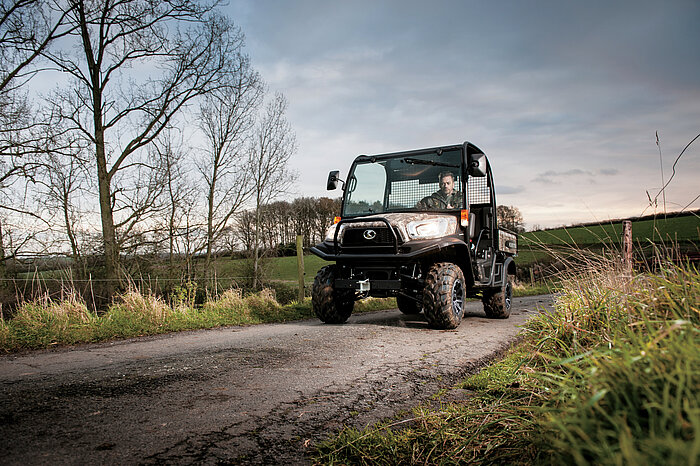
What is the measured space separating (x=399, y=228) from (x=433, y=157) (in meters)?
1.79

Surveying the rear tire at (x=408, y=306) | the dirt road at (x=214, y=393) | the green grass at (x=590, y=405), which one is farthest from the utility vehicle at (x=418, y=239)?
the green grass at (x=590, y=405)

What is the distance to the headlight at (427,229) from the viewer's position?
6465 mm

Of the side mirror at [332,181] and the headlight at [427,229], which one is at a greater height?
the side mirror at [332,181]

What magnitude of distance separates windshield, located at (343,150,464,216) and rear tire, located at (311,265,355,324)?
1.40 meters

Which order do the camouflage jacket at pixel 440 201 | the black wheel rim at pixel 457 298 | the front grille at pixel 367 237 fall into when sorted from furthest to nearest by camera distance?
1. the camouflage jacket at pixel 440 201
2. the front grille at pixel 367 237
3. the black wheel rim at pixel 457 298

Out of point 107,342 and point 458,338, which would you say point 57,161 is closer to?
point 107,342

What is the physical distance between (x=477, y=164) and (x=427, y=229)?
1.30 m

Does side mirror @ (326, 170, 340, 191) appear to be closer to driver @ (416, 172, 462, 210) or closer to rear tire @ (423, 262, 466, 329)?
driver @ (416, 172, 462, 210)

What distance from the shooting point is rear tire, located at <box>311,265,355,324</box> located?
22.5 ft

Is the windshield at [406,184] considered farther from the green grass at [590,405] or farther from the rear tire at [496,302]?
the green grass at [590,405]

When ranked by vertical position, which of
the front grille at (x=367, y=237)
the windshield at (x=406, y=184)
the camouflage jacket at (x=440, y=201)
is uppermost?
the windshield at (x=406, y=184)

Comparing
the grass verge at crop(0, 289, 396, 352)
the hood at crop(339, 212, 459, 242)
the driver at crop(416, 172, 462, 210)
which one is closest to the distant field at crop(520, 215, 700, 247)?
the driver at crop(416, 172, 462, 210)

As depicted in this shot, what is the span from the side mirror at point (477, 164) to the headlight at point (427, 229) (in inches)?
37.1

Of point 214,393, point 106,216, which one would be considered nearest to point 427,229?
point 214,393
